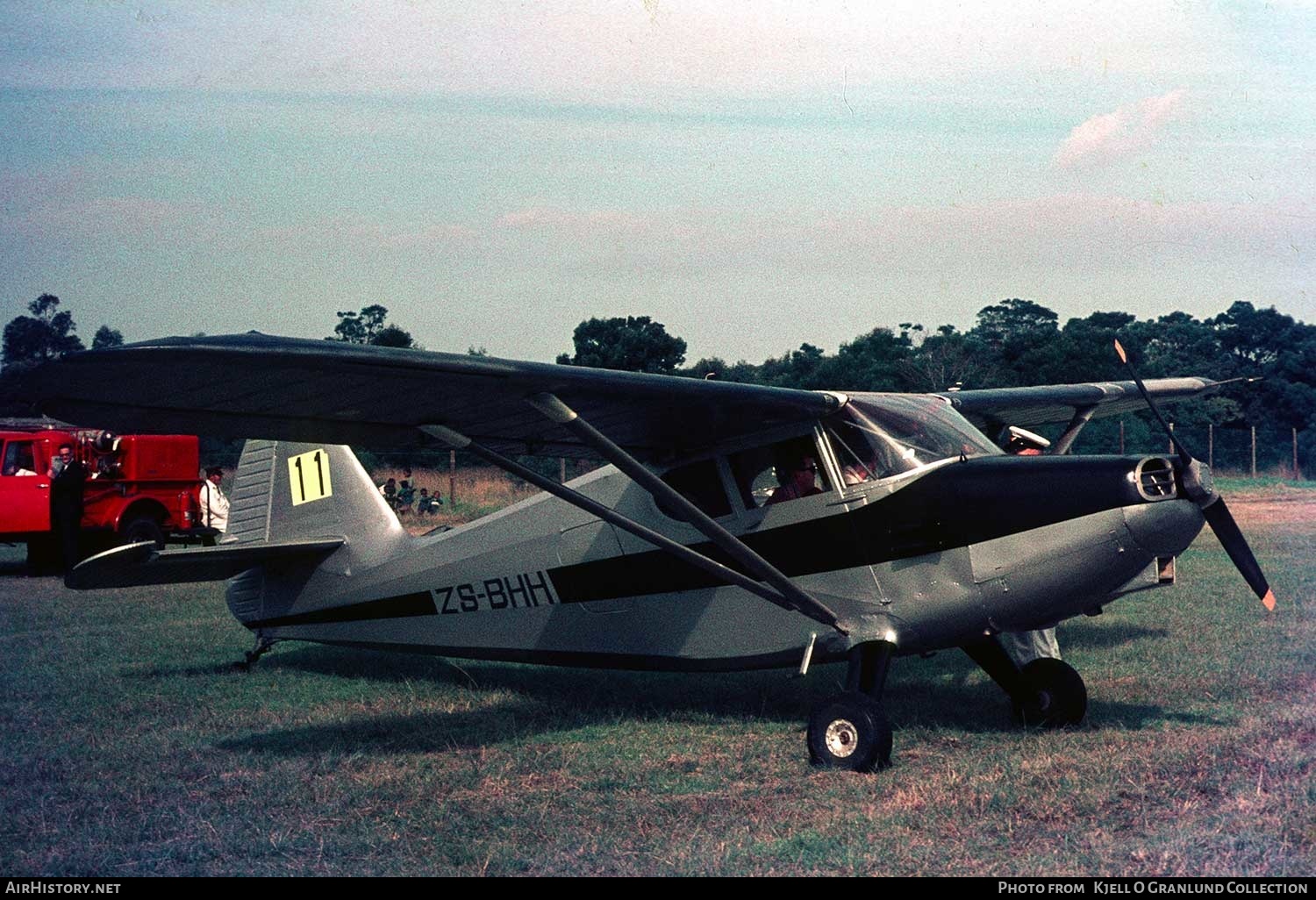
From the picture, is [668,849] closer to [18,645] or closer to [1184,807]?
[1184,807]

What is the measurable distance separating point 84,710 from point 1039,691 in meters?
6.18

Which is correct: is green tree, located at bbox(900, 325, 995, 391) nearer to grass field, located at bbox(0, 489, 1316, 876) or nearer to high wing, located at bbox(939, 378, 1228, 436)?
high wing, located at bbox(939, 378, 1228, 436)

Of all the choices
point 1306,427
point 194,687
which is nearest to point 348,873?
point 194,687

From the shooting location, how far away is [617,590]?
784 centimetres

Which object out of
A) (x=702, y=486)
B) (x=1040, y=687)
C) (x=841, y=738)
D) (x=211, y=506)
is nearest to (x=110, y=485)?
(x=211, y=506)

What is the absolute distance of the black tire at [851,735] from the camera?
20.2 feet

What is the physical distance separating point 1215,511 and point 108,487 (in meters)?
18.5

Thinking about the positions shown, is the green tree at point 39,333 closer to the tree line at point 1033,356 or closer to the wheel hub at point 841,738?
the tree line at point 1033,356

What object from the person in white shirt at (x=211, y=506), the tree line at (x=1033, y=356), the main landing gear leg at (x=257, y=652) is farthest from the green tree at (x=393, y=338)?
the main landing gear leg at (x=257, y=652)

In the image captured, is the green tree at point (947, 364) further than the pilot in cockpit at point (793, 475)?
Yes

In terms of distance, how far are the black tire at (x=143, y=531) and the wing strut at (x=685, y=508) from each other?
625 inches

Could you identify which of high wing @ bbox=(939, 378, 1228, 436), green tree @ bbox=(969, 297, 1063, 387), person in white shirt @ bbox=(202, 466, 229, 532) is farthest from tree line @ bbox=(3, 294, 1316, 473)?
high wing @ bbox=(939, 378, 1228, 436)

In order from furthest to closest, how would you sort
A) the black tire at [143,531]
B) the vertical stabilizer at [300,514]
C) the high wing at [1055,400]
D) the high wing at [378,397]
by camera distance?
the black tire at [143,531]
the high wing at [1055,400]
the vertical stabilizer at [300,514]
the high wing at [378,397]

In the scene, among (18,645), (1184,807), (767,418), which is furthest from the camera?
(18,645)
